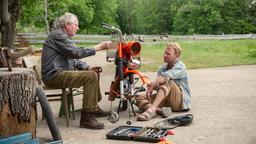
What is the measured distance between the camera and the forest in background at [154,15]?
40.7 meters

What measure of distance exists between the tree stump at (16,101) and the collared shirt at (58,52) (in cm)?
112

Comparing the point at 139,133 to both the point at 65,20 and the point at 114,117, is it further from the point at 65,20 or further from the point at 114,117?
the point at 65,20

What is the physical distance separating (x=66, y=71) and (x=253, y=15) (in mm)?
36268

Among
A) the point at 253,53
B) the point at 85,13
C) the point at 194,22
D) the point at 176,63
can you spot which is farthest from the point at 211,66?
the point at 194,22

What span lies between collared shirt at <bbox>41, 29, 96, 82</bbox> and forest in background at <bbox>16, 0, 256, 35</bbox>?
2713 cm

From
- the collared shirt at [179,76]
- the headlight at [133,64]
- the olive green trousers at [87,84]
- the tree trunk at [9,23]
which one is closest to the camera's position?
the olive green trousers at [87,84]

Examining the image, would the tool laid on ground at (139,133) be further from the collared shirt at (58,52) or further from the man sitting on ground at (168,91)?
the collared shirt at (58,52)

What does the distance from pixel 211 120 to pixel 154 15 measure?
62.2 metres

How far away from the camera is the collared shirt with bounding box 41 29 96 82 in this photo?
6637mm

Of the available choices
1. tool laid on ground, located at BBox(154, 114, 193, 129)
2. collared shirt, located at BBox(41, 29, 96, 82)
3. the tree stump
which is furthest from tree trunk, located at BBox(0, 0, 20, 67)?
the tree stump

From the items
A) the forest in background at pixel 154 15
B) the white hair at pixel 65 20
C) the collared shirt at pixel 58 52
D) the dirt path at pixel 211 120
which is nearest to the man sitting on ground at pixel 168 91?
the dirt path at pixel 211 120

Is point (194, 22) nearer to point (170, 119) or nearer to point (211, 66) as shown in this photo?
point (211, 66)

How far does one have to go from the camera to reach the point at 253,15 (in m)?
40.8

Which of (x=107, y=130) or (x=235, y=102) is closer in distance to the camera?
(x=107, y=130)
